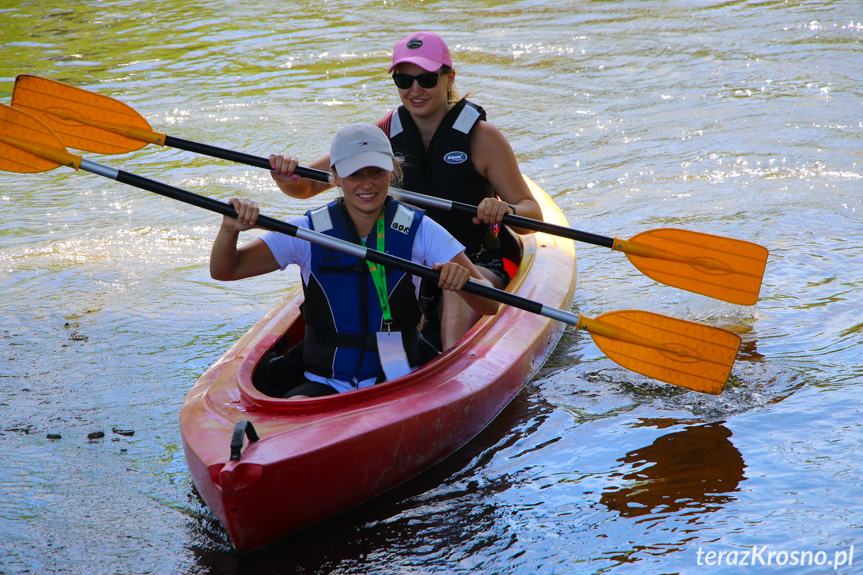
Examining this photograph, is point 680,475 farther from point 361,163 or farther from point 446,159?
point 446,159

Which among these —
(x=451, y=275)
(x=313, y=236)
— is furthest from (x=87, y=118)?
(x=451, y=275)

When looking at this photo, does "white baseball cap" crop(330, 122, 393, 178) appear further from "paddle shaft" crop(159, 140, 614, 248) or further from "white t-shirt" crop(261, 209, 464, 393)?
"paddle shaft" crop(159, 140, 614, 248)

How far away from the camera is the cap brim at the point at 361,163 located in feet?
9.00

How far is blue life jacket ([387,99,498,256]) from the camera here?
12.3 feet

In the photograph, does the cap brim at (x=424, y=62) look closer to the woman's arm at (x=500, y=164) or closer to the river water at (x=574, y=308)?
the woman's arm at (x=500, y=164)

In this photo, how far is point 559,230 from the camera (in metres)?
3.41

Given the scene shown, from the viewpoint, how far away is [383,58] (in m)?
9.81

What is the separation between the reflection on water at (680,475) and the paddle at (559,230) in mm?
601

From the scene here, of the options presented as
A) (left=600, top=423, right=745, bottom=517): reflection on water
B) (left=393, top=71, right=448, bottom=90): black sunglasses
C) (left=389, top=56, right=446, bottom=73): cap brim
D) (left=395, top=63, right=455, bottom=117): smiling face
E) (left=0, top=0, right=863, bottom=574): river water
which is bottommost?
(left=600, top=423, right=745, bottom=517): reflection on water

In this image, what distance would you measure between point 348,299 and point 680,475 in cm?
128

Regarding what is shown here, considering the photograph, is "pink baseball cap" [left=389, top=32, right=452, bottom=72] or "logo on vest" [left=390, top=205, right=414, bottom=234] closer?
"logo on vest" [left=390, top=205, right=414, bottom=234]

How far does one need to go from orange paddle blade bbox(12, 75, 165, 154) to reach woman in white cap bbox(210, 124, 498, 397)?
3.74 ft

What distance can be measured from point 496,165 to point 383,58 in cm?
645

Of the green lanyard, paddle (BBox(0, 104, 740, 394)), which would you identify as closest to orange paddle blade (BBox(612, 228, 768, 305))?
paddle (BBox(0, 104, 740, 394))
